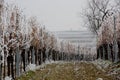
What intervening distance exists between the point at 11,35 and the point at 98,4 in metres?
46.9

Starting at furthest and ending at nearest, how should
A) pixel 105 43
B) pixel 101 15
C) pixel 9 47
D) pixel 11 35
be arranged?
1. pixel 101 15
2. pixel 105 43
3. pixel 11 35
4. pixel 9 47

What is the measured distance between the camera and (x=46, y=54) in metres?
57.1

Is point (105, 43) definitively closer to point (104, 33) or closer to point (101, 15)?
point (104, 33)

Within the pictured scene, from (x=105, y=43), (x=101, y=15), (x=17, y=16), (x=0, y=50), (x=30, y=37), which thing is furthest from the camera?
(x=101, y=15)

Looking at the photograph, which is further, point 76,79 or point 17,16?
point 17,16

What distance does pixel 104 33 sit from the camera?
54.6 m

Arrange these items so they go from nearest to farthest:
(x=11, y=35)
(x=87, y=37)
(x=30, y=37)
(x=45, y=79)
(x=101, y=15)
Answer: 1. (x=45, y=79)
2. (x=11, y=35)
3. (x=30, y=37)
4. (x=101, y=15)
5. (x=87, y=37)

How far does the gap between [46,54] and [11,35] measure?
2820 centimetres

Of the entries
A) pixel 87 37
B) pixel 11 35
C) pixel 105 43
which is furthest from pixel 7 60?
pixel 87 37

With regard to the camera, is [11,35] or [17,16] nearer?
[11,35]

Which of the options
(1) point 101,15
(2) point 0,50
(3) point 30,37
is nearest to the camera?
(2) point 0,50

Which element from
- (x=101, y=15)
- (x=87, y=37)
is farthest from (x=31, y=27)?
(x=87, y=37)

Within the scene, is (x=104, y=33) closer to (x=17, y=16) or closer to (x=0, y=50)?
(x=17, y=16)

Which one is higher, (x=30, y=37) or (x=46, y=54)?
(x=30, y=37)
